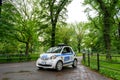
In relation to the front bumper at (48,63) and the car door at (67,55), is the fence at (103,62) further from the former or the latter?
the front bumper at (48,63)

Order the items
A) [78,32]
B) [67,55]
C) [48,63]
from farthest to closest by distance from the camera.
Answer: [78,32] < [67,55] < [48,63]

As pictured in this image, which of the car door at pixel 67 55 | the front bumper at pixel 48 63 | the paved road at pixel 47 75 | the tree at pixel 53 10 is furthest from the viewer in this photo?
the tree at pixel 53 10

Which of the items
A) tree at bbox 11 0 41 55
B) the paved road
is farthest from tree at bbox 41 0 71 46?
the paved road

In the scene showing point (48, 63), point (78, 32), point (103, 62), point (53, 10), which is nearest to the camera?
point (48, 63)

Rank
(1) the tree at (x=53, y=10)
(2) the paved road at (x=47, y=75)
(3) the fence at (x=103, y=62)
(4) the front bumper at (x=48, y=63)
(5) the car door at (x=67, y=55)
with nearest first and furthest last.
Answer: (2) the paved road at (x=47, y=75)
(3) the fence at (x=103, y=62)
(4) the front bumper at (x=48, y=63)
(5) the car door at (x=67, y=55)
(1) the tree at (x=53, y=10)

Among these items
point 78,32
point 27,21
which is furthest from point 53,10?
point 78,32

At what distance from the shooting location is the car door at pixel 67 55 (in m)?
14.3

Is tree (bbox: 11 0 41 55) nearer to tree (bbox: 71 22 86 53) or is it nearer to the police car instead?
the police car

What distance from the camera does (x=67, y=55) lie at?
1466 cm

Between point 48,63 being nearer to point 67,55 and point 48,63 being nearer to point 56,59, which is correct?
point 56,59

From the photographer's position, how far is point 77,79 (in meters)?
9.54

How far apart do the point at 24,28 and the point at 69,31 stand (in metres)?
33.2

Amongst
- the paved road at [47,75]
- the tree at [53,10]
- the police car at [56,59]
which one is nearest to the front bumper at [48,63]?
the police car at [56,59]

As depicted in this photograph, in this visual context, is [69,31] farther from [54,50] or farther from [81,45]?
[54,50]
